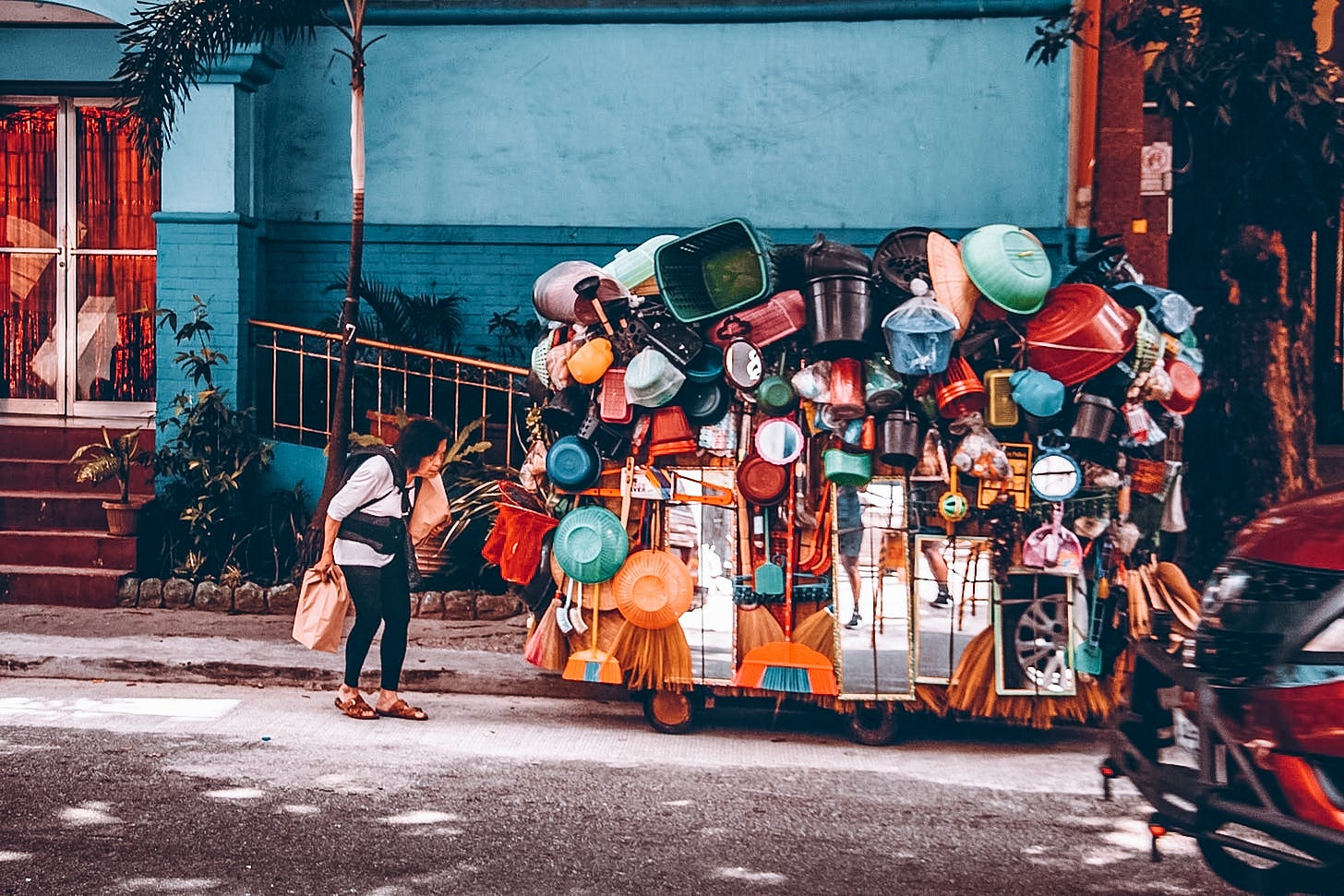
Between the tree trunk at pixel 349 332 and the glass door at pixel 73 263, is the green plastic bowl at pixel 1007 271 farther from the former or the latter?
the glass door at pixel 73 263

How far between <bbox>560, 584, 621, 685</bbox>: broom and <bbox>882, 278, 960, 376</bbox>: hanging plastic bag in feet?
6.51

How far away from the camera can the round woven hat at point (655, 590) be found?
24.2 feet

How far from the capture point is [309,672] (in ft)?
28.3

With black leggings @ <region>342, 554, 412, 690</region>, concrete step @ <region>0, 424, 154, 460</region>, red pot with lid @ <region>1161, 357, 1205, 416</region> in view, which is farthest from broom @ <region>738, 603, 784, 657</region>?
concrete step @ <region>0, 424, 154, 460</region>

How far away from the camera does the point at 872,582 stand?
732 cm

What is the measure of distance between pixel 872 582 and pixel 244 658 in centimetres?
398

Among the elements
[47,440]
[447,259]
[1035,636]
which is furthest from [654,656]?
[47,440]

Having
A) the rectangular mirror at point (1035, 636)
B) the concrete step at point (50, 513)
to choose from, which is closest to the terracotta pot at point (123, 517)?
the concrete step at point (50, 513)

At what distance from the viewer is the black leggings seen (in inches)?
301

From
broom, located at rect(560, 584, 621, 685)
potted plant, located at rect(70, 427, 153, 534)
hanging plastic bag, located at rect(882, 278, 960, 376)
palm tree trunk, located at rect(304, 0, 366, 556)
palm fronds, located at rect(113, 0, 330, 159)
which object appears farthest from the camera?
potted plant, located at rect(70, 427, 153, 534)

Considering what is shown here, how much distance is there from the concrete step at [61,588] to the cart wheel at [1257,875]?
328 inches

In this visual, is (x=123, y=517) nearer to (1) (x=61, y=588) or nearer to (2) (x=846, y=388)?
(1) (x=61, y=588)

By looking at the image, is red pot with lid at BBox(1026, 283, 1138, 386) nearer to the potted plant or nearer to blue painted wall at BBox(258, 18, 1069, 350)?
blue painted wall at BBox(258, 18, 1069, 350)

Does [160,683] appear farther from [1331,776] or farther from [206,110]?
[1331,776]
